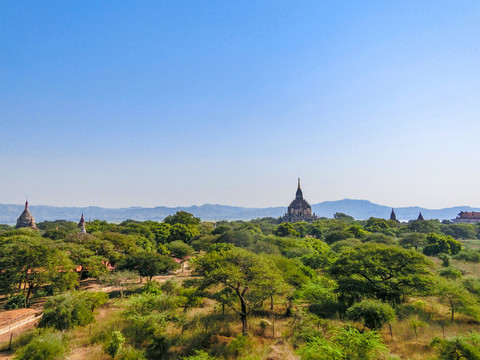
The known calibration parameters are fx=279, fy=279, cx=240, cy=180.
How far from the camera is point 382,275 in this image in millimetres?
24328

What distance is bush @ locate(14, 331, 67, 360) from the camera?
14781 millimetres

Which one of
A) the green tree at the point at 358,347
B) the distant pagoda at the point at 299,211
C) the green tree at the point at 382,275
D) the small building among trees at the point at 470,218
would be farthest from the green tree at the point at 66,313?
the small building among trees at the point at 470,218

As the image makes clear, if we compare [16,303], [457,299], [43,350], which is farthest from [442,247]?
[16,303]

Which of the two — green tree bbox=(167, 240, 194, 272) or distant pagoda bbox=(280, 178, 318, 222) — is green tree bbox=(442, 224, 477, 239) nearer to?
distant pagoda bbox=(280, 178, 318, 222)

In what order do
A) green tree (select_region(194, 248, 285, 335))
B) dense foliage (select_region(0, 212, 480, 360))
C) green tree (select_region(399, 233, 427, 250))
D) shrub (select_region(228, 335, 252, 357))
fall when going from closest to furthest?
dense foliage (select_region(0, 212, 480, 360)), shrub (select_region(228, 335, 252, 357)), green tree (select_region(194, 248, 285, 335)), green tree (select_region(399, 233, 427, 250))

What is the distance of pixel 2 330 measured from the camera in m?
21.0

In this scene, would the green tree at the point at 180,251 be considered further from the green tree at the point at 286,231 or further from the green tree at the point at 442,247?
the green tree at the point at 442,247

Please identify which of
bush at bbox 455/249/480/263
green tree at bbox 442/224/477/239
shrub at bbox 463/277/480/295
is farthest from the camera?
green tree at bbox 442/224/477/239

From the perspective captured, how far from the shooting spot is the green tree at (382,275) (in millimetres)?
22719

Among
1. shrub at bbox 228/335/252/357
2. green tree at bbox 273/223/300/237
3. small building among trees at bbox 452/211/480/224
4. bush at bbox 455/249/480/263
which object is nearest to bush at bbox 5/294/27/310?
shrub at bbox 228/335/252/357

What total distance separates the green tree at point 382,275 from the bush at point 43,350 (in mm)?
20520

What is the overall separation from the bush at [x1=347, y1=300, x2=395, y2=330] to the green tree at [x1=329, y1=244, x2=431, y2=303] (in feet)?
13.8

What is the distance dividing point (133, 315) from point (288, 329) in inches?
440

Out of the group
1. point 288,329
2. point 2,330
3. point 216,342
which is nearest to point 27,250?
point 2,330
